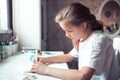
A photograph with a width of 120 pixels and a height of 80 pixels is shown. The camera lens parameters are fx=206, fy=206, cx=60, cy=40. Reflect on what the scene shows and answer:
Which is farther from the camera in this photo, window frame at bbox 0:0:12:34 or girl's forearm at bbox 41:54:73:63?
window frame at bbox 0:0:12:34

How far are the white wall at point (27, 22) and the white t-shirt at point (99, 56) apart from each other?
103cm

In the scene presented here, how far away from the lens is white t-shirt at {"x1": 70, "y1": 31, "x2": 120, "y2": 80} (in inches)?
39.0

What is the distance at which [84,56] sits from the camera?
1.05 m

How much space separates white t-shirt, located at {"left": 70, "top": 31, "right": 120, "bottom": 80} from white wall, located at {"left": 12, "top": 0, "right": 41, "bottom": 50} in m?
1.03

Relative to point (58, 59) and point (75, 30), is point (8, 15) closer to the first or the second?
point (58, 59)

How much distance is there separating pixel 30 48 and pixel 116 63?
1.11 meters

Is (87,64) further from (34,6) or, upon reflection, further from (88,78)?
(34,6)

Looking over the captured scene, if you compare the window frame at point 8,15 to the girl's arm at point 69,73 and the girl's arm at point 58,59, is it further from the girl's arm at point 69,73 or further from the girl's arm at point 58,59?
the girl's arm at point 69,73

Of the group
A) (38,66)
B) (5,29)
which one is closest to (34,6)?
(5,29)

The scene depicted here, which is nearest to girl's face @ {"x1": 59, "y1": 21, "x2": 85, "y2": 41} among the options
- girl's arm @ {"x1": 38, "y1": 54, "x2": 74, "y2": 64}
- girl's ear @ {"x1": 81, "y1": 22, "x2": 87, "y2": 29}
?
girl's ear @ {"x1": 81, "y1": 22, "x2": 87, "y2": 29}

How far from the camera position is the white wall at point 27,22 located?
6.73 feet

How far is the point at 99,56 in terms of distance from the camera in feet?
3.27

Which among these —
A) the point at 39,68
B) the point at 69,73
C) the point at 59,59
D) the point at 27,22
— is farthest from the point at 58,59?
the point at 27,22

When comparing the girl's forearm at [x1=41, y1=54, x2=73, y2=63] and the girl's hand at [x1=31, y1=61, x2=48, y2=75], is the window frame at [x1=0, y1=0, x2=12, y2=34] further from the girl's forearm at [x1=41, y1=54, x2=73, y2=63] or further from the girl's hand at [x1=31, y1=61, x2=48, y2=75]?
the girl's hand at [x1=31, y1=61, x2=48, y2=75]
